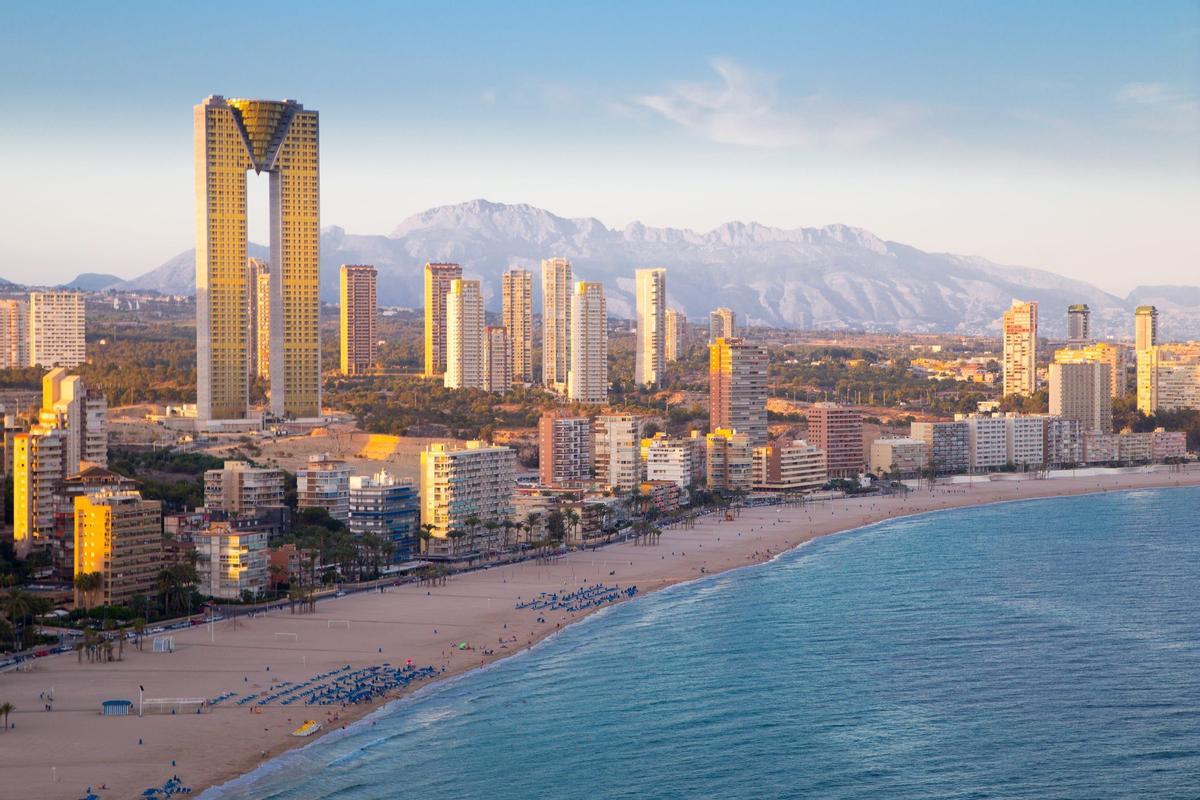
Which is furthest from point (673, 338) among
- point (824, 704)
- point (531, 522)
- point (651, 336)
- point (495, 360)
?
point (824, 704)

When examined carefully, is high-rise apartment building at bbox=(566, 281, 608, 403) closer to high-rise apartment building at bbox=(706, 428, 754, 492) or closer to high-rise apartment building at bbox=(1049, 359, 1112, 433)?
high-rise apartment building at bbox=(1049, 359, 1112, 433)

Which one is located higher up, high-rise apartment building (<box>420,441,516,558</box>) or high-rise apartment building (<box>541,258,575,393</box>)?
high-rise apartment building (<box>541,258,575,393</box>)

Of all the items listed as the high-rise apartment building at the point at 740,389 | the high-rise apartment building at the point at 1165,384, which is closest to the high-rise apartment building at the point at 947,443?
the high-rise apartment building at the point at 740,389

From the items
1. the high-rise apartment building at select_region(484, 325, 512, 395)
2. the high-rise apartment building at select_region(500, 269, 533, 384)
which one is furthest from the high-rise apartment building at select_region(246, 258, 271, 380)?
the high-rise apartment building at select_region(500, 269, 533, 384)

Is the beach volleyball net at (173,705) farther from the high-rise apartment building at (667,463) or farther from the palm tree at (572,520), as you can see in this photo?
the high-rise apartment building at (667,463)

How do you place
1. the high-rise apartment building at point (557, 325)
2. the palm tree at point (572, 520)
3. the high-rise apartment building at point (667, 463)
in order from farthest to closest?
the high-rise apartment building at point (557, 325) < the high-rise apartment building at point (667, 463) < the palm tree at point (572, 520)

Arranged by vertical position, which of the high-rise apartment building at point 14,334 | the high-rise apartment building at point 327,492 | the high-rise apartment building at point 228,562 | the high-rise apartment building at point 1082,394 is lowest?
the high-rise apartment building at point 228,562
